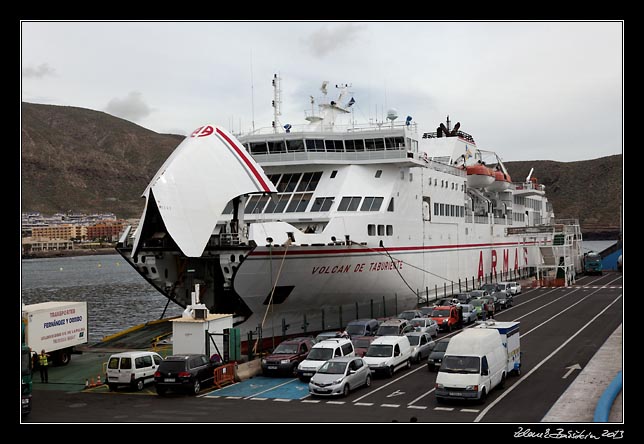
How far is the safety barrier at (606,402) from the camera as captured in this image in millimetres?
14029

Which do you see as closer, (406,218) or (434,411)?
(434,411)

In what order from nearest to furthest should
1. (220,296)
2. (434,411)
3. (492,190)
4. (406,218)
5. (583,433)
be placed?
(583,433), (434,411), (220,296), (406,218), (492,190)

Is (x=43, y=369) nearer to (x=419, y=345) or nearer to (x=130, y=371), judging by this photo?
(x=130, y=371)

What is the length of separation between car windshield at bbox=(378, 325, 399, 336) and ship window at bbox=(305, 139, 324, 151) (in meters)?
12.1

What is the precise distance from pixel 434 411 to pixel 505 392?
118 inches

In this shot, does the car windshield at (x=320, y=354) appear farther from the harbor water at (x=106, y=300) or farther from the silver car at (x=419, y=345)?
the harbor water at (x=106, y=300)

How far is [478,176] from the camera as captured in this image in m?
53.7

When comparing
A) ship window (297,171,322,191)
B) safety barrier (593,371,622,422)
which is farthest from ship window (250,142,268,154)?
safety barrier (593,371,622,422)

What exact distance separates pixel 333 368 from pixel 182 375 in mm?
4330

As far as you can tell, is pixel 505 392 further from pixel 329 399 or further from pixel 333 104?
pixel 333 104

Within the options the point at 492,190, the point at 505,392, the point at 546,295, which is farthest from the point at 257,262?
the point at 492,190

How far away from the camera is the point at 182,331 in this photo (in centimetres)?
2203

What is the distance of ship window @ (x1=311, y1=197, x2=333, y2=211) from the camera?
110 feet

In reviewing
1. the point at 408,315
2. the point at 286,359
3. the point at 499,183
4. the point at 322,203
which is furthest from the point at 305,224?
the point at 499,183
